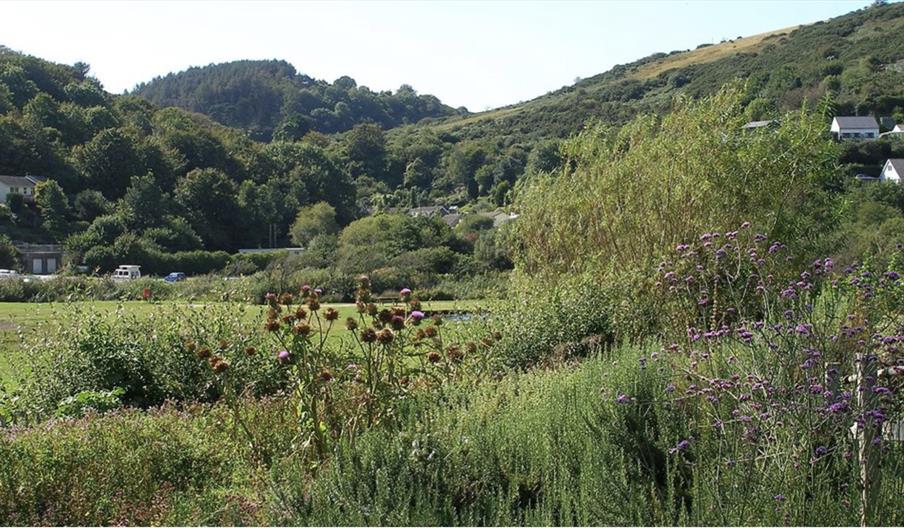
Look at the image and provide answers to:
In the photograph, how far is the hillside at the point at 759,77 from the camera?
177 ft

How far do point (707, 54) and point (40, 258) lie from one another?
87210 mm

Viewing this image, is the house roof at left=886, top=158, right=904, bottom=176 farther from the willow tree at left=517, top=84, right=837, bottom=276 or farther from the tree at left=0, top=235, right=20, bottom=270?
the tree at left=0, top=235, right=20, bottom=270

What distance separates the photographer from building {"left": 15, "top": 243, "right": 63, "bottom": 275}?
46.8 metres

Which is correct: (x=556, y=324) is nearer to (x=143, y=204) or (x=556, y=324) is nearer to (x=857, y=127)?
(x=857, y=127)

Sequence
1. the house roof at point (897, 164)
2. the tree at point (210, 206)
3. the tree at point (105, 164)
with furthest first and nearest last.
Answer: the tree at point (105, 164), the tree at point (210, 206), the house roof at point (897, 164)

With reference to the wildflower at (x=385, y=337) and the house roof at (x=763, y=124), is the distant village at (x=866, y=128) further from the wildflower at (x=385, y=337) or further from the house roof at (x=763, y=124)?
the wildflower at (x=385, y=337)

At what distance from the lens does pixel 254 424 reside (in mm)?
5195

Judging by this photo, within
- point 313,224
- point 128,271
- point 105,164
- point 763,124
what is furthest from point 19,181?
point 763,124

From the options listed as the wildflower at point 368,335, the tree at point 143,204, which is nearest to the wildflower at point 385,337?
the wildflower at point 368,335

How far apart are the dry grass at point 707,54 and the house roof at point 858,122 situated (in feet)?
157

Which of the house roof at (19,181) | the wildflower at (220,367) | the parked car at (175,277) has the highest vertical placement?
the house roof at (19,181)

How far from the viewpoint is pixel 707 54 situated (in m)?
108

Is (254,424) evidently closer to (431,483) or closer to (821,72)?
(431,483)

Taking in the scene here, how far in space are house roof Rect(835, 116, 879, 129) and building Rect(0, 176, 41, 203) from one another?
52.2m
